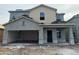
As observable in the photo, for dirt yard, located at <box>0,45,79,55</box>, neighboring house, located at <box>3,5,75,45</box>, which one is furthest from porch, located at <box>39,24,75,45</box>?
dirt yard, located at <box>0,45,79,55</box>

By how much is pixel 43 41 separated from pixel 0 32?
11501 mm

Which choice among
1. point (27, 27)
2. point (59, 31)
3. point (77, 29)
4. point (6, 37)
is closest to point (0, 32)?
point (6, 37)

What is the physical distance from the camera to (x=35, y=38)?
786 inches

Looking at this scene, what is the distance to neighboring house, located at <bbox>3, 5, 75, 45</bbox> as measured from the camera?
15477mm

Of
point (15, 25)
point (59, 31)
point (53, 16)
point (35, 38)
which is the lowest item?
point (35, 38)

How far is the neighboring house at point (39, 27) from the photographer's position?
15477 millimetres

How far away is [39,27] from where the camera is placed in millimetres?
15406

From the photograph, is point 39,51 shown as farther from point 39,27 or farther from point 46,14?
point 46,14

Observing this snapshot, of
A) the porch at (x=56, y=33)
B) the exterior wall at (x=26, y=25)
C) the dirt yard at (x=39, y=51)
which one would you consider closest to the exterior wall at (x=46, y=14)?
the porch at (x=56, y=33)

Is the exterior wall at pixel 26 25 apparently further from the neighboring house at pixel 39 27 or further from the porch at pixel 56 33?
the porch at pixel 56 33

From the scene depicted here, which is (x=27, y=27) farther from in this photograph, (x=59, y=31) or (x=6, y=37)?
(x=59, y=31)

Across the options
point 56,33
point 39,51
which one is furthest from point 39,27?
point 39,51

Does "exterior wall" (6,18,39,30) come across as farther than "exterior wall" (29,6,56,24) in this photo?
No

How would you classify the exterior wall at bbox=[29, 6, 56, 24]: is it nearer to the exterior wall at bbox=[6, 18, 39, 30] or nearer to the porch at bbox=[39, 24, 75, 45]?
the porch at bbox=[39, 24, 75, 45]
